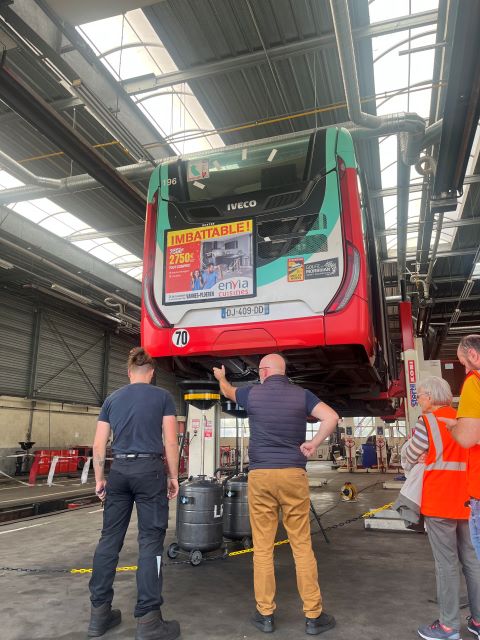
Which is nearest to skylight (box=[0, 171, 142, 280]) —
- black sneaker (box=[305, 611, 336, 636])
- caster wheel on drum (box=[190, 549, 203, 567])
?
caster wheel on drum (box=[190, 549, 203, 567])

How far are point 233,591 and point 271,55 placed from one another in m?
6.72

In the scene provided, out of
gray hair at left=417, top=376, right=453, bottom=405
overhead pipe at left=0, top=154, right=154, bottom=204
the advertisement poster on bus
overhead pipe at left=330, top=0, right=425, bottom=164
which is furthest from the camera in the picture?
overhead pipe at left=0, top=154, right=154, bottom=204

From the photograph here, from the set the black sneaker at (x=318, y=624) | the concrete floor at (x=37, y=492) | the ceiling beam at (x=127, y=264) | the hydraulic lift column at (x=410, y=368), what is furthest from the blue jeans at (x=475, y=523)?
the ceiling beam at (x=127, y=264)

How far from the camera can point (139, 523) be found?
123 inches

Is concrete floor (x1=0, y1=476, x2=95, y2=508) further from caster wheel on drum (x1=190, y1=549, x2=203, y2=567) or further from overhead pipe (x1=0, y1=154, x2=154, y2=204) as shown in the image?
caster wheel on drum (x1=190, y1=549, x2=203, y2=567)

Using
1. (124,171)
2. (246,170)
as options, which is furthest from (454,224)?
(246,170)

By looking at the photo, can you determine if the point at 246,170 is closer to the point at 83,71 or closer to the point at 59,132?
the point at 59,132

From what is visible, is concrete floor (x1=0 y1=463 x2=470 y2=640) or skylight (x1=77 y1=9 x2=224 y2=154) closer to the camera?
concrete floor (x1=0 y1=463 x2=470 y2=640)

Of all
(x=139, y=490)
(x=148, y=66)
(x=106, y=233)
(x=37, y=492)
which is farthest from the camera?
(x=106, y=233)

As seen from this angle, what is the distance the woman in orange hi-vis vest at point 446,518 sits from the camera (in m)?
2.91

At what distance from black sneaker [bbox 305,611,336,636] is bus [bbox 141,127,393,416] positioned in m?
1.83

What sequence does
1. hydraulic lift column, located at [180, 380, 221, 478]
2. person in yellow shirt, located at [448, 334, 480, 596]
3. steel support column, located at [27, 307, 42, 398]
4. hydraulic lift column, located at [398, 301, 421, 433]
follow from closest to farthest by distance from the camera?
person in yellow shirt, located at [448, 334, 480, 596], hydraulic lift column, located at [398, 301, 421, 433], hydraulic lift column, located at [180, 380, 221, 478], steel support column, located at [27, 307, 42, 398]

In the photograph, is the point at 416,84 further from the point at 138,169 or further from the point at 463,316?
the point at 463,316

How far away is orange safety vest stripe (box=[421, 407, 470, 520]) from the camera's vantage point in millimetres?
2949
